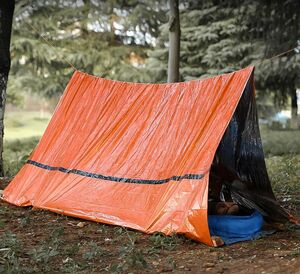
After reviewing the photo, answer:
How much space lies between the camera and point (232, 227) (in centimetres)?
462

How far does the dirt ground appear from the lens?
3686 mm

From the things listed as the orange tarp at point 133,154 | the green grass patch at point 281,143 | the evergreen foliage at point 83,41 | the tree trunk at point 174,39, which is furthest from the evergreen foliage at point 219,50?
the orange tarp at point 133,154

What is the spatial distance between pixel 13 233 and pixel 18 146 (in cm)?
1159

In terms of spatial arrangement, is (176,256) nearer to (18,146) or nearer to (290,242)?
(290,242)

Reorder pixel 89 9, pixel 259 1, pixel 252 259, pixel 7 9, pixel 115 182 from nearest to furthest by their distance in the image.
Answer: pixel 252 259 < pixel 115 182 < pixel 7 9 < pixel 259 1 < pixel 89 9

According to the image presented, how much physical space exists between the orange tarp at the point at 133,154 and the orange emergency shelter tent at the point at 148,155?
0.04 feet

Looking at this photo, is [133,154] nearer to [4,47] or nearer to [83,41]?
[4,47]

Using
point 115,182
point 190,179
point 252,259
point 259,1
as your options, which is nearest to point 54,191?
point 115,182

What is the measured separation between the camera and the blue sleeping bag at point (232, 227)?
4.62 meters

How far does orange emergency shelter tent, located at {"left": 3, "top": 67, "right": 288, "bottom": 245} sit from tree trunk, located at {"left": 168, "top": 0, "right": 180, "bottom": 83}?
10.1ft

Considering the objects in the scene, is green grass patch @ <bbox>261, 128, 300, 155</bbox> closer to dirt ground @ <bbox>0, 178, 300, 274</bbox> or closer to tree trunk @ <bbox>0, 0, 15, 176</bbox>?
tree trunk @ <bbox>0, 0, 15, 176</bbox>

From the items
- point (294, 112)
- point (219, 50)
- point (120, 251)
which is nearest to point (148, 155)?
point (120, 251)

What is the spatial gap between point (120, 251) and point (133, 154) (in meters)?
1.61

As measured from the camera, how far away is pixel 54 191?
578 centimetres
